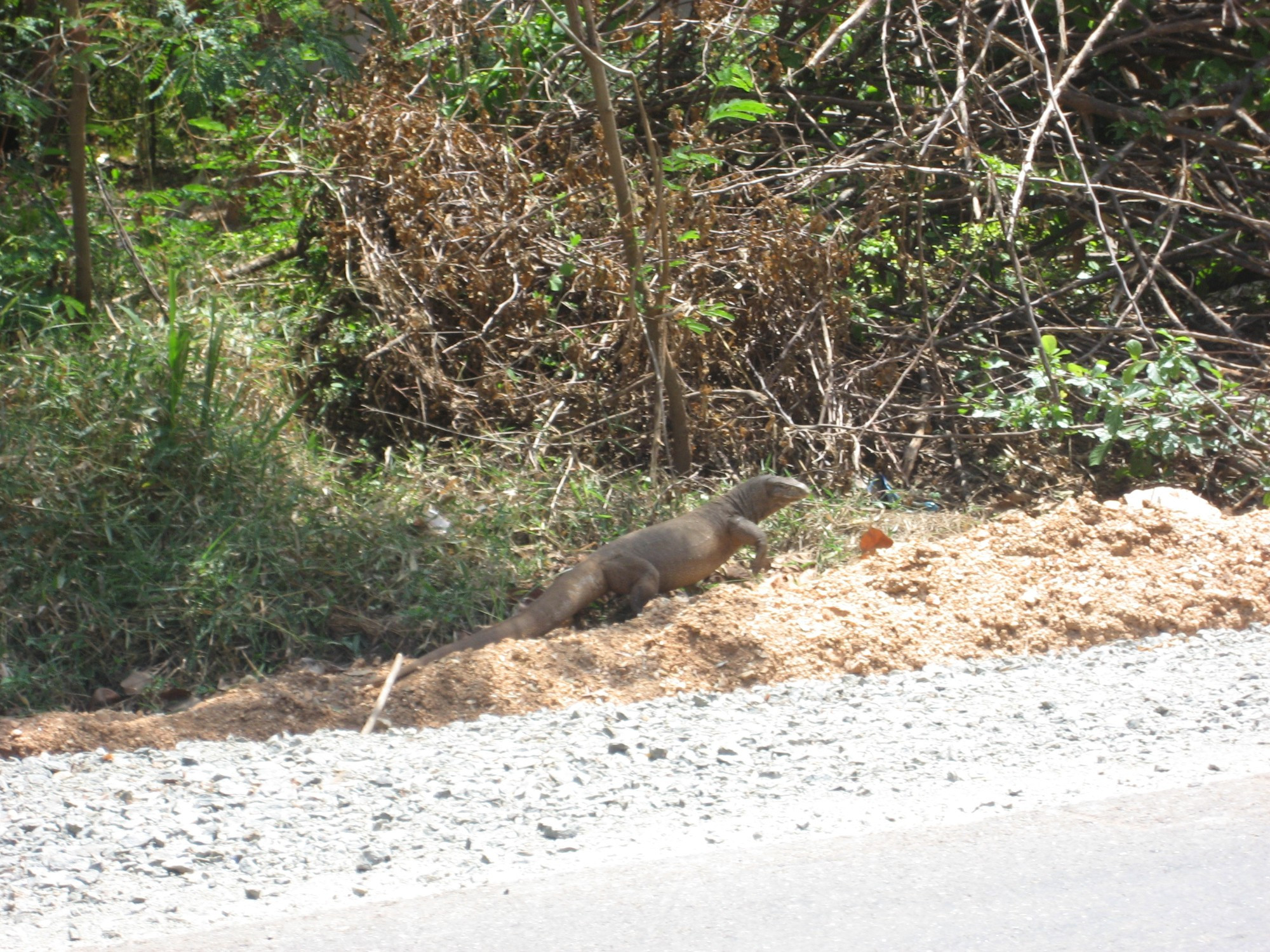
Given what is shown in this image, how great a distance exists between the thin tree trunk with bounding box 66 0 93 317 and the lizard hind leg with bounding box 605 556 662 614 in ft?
12.3

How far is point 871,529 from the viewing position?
6551 mm

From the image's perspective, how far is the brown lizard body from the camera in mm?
5797

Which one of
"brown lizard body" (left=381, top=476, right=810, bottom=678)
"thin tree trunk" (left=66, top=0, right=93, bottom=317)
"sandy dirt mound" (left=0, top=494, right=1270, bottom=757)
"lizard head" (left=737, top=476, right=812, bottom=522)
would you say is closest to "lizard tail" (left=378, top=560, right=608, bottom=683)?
"brown lizard body" (left=381, top=476, right=810, bottom=678)

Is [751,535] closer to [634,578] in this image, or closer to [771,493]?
[771,493]

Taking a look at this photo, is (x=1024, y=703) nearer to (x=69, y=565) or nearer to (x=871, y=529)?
(x=871, y=529)

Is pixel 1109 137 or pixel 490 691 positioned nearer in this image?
pixel 490 691

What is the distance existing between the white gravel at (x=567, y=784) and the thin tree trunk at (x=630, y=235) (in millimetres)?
2823

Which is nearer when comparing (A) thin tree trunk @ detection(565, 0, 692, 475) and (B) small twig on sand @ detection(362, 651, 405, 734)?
(B) small twig on sand @ detection(362, 651, 405, 734)

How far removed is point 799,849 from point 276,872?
1457 mm

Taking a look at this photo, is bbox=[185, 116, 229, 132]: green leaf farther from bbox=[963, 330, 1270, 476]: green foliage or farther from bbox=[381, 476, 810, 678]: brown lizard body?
bbox=[963, 330, 1270, 476]: green foliage

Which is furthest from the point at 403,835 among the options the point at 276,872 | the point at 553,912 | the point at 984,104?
the point at 984,104

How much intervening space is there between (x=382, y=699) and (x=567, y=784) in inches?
41.1

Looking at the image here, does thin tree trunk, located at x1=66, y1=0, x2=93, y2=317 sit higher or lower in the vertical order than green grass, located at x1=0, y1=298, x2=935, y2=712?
higher

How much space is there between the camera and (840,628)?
5.25 meters
